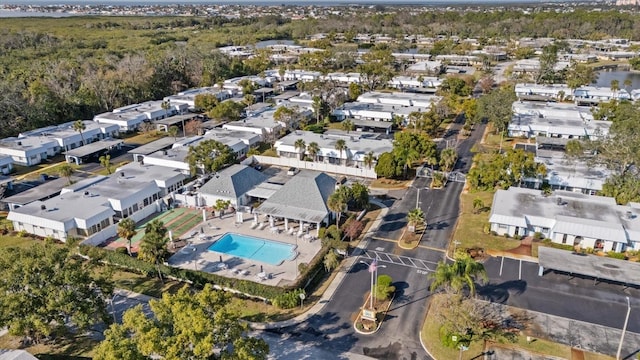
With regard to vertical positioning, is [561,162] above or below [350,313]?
above

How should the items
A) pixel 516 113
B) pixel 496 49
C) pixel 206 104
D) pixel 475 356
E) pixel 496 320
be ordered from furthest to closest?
pixel 496 49, pixel 206 104, pixel 516 113, pixel 496 320, pixel 475 356

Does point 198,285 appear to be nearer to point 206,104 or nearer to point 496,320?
point 496,320

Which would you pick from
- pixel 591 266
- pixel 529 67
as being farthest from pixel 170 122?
pixel 529 67

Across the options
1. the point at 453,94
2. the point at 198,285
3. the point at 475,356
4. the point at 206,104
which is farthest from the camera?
the point at 453,94

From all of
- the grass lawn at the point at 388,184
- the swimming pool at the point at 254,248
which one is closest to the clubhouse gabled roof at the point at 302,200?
the swimming pool at the point at 254,248

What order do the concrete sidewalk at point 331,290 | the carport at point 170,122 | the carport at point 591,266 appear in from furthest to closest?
the carport at point 170,122
the carport at point 591,266
the concrete sidewalk at point 331,290

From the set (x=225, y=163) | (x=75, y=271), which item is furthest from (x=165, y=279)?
(x=225, y=163)

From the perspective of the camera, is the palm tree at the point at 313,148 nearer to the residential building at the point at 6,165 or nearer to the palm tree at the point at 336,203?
the palm tree at the point at 336,203
